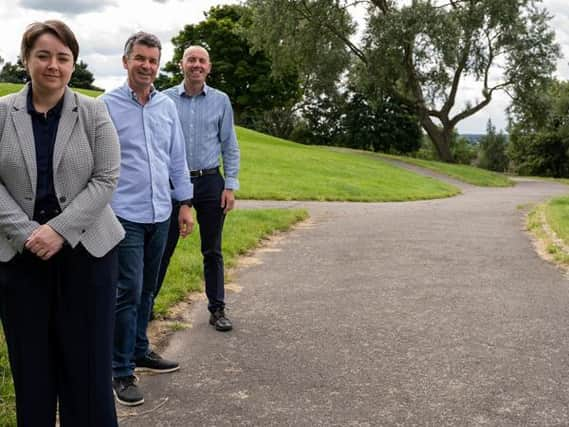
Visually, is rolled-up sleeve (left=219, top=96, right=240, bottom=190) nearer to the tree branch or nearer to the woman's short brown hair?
the woman's short brown hair

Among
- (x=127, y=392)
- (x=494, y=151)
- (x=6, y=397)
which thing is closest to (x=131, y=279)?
(x=127, y=392)

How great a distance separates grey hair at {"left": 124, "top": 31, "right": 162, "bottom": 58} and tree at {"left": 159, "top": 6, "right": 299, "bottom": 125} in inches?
1877

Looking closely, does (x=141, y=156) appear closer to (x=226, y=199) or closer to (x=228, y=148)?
(x=226, y=199)

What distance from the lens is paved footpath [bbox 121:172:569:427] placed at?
3.79m

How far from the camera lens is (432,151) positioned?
67.7 metres

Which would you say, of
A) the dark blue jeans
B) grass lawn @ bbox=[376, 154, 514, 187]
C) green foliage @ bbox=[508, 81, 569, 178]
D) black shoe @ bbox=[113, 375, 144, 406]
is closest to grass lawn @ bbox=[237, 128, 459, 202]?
grass lawn @ bbox=[376, 154, 514, 187]

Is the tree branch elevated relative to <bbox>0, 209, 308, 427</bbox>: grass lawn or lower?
elevated

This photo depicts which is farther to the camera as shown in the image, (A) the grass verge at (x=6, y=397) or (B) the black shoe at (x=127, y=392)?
(B) the black shoe at (x=127, y=392)

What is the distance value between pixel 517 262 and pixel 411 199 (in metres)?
11.1

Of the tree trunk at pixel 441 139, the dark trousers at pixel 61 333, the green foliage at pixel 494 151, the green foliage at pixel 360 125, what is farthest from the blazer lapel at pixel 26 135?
the green foliage at pixel 494 151

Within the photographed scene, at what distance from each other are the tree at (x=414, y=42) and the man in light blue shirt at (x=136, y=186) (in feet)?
94.0

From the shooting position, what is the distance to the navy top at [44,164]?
2789 mm

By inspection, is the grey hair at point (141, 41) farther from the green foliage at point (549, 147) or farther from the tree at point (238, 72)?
the green foliage at point (549, 147)

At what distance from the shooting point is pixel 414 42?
1249 inches
